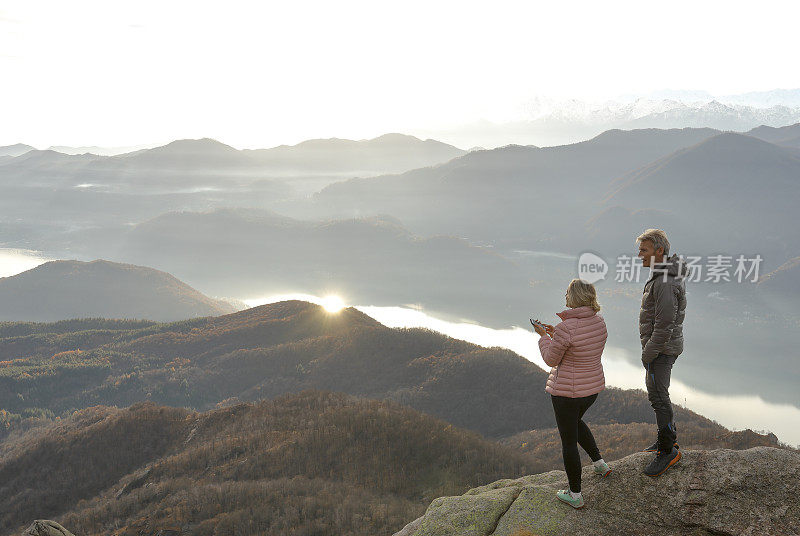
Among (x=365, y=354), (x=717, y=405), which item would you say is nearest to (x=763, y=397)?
(x=717, y=405)

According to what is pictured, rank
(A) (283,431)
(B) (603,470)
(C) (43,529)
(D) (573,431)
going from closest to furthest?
(D) (573,431) → (B) (603,470) → (C) (43,529) → (A) (283,431)

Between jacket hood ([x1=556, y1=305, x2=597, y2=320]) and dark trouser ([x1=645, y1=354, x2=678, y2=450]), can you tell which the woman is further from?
dark trouser ([x1=645, y1=354, x2=678, y2=450])

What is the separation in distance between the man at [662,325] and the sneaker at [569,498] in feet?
4.96

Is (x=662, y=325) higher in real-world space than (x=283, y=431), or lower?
higher

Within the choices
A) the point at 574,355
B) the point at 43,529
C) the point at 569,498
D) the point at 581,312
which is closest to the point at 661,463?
the point at 569,498

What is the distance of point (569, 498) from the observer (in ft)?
28.7

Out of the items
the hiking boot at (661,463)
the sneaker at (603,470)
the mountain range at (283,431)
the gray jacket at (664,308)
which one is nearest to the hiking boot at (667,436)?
the hiking boot at (661,463)

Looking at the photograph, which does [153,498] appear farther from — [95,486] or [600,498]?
[600,498]

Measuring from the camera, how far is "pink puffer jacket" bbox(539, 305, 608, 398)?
7.75 metres

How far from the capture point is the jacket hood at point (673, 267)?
8.33 m

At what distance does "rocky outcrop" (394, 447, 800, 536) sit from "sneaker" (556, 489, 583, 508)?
0.12 meters

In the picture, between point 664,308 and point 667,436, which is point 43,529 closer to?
point 667,436

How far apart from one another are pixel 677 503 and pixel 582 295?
14.0ft

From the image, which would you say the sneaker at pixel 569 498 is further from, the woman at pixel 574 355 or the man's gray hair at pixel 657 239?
the man's gray hair at pixel 657 239
